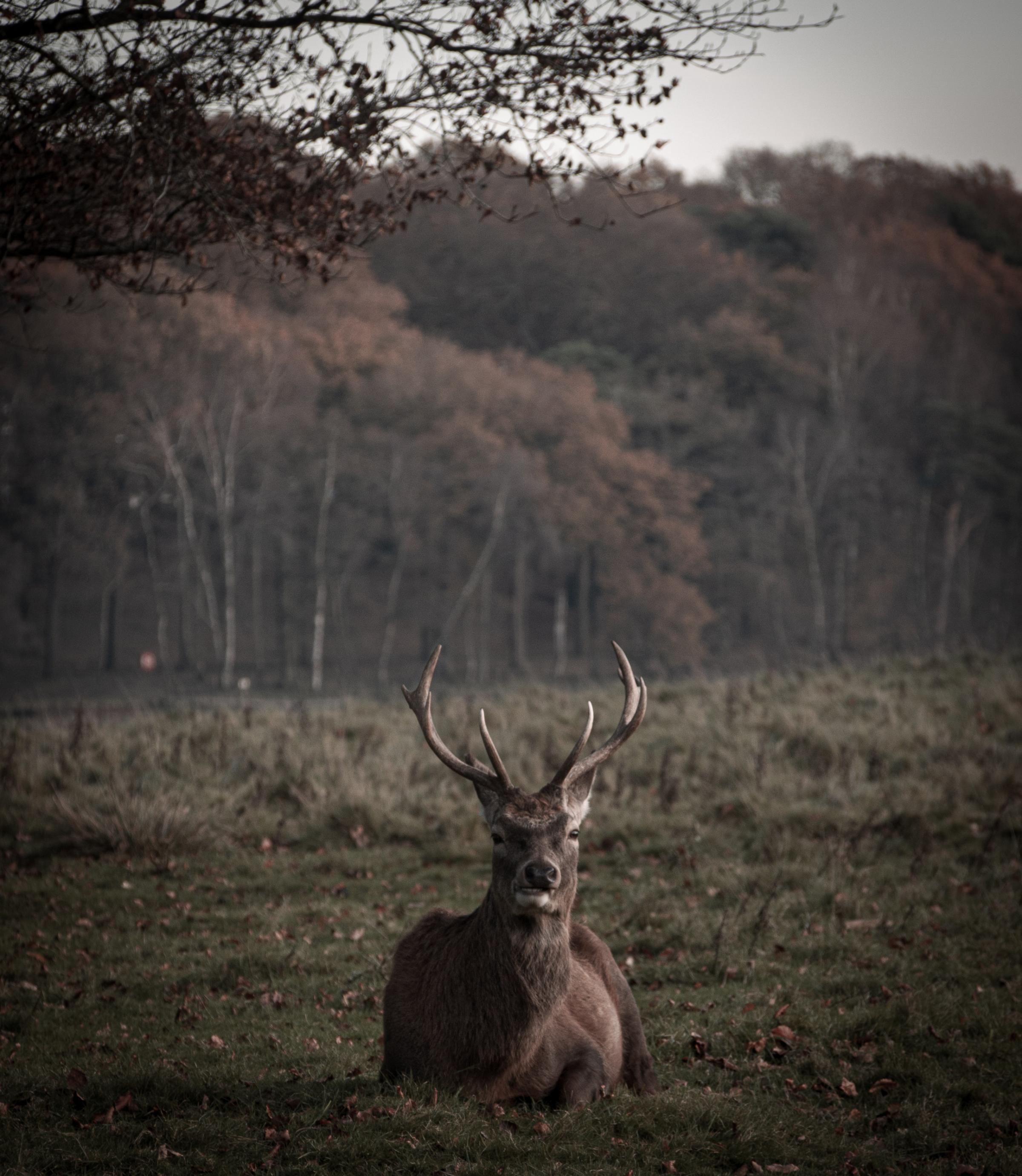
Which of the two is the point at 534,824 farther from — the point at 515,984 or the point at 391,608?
the point at 391,608

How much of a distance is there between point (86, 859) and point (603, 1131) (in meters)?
6.61

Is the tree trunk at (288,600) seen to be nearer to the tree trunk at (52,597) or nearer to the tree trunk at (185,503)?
the tree trunk at (185,503)

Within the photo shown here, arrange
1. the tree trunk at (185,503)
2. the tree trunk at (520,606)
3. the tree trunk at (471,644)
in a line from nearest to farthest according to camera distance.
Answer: the tree trunk at (185,503)
the tree trunk at (471,644)
the tree trunk at (520,606)

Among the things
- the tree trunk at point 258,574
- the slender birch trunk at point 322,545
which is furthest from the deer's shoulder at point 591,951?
the tree trunk at point 258,574

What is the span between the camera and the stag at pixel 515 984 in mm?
4480

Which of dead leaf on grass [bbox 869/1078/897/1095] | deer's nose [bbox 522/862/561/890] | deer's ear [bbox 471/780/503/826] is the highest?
deer's ear [bbox 471/780/503/826]

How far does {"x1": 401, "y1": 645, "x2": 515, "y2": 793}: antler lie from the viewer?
4695 millimetres

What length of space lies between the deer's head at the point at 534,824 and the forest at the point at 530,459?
77.3ft

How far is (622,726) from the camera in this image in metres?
5.25

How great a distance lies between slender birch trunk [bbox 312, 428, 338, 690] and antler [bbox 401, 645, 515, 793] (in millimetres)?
27541

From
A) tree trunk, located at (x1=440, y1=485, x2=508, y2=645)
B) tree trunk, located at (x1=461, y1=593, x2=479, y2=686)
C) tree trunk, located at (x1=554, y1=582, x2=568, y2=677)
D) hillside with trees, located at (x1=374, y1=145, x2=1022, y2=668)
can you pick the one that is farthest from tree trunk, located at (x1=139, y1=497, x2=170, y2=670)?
hillside with trees, located at (x1=374, y1=145, x2=1022, y2=668)

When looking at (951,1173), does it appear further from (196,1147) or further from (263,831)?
(263,831)

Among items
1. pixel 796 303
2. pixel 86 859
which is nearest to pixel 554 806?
pixel 86 859

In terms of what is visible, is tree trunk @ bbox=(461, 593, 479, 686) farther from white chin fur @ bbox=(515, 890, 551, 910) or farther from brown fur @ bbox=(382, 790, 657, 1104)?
white chin fur @ bbox=(515, 890, 551, 910)
